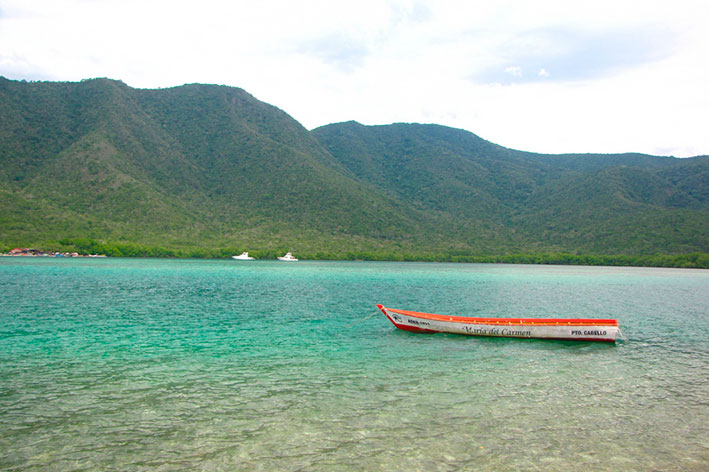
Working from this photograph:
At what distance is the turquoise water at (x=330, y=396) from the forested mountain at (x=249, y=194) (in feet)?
298

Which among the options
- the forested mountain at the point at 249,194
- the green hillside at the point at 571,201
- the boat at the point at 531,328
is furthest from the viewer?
the green hillside at the point at 571,201

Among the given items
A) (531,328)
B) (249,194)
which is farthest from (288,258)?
(531,328)

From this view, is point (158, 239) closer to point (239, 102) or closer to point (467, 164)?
point (239, 102)

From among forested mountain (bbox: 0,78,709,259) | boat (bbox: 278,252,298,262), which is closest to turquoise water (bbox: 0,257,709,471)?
boat (bbox: 278,252,298,262)

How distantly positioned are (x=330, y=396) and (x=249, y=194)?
129 metres

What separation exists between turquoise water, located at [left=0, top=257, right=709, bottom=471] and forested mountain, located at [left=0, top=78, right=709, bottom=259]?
298 feet

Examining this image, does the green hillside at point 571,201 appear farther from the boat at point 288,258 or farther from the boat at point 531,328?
the boat at point 531,328

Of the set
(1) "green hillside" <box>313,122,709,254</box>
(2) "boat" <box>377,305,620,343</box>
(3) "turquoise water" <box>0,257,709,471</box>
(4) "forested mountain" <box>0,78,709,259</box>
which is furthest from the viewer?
(1) "green hillside" <box>313,122,709,254</box>

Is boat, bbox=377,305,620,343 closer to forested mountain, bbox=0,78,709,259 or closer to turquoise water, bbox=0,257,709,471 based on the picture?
turquoise water, bbox=0,257,709,471

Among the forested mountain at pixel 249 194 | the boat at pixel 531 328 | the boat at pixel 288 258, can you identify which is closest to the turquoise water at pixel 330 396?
the boat at pixel 531 328

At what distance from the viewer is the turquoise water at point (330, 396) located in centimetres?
1043

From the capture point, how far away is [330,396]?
14555 millimetres

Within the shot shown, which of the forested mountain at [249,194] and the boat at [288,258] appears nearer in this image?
the forested mountain at [249,194]

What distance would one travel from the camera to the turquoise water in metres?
10.4
